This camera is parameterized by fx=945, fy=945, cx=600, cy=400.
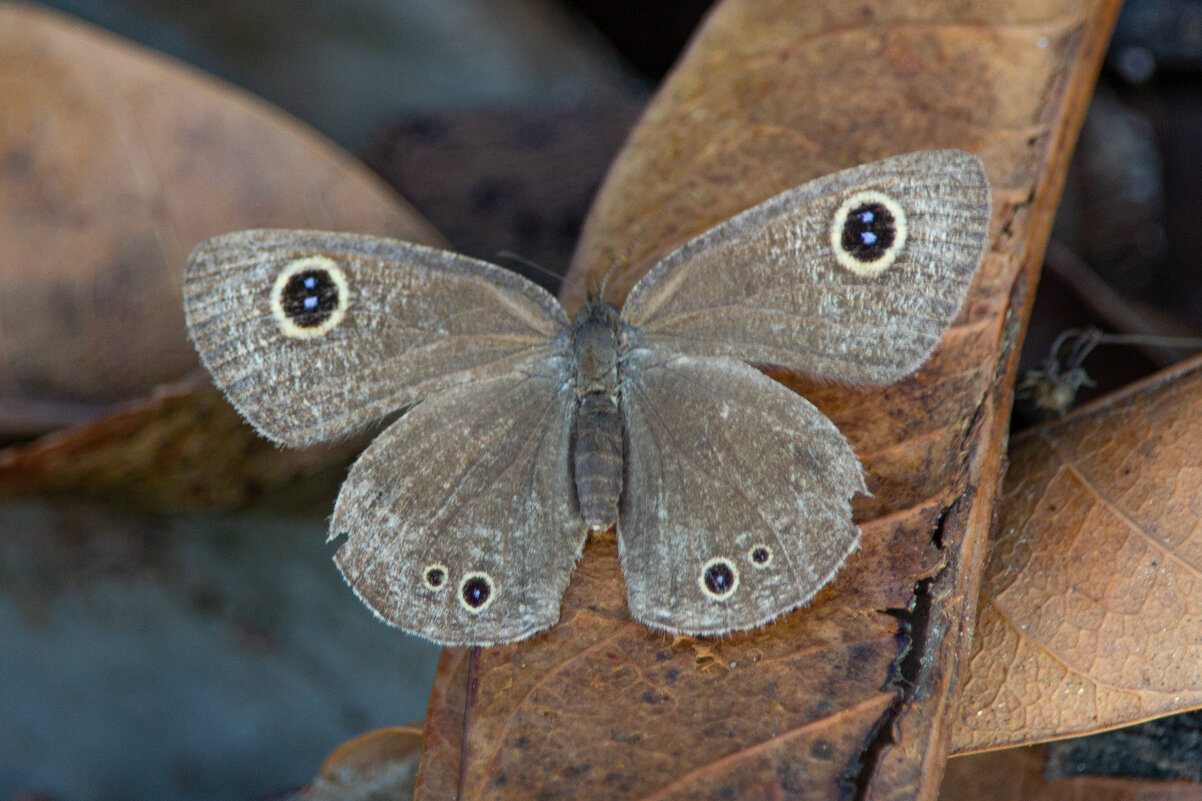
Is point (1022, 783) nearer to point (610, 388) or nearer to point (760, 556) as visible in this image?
point (760, 556)

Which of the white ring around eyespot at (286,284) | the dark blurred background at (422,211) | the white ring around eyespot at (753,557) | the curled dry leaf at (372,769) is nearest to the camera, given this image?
the white ring around eyespot at (753,557)

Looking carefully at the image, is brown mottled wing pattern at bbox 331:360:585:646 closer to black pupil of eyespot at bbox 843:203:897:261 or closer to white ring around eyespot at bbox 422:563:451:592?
white ring around eyespot at bbox 422:563:451:592

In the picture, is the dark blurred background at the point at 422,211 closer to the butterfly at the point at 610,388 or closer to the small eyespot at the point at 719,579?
the butterfly at the point at 610,388

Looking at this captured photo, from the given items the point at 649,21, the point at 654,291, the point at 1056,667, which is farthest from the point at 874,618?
the point at 649,21

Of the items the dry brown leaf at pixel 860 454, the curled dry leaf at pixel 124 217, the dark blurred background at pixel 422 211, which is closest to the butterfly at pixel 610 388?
the dry brown leaf at pixel 860 454

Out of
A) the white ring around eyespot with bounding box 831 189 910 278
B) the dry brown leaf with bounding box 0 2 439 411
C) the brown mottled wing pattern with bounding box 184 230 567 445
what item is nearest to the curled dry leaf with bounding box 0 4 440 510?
the dry brown leaf with bounding box 0 2 439 411

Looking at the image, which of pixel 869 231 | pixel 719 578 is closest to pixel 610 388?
pixel 719 578

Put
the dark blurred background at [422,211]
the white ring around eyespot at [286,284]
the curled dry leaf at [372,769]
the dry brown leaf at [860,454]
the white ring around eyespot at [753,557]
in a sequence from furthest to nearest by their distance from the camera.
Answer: the dark blurred background at [422,211] < the curled dry leaf at [372,769] < the white ring around eyespot at [286,284] < the white ring around eyespot at [753,557] < the dry brown leaf at [860,454]
